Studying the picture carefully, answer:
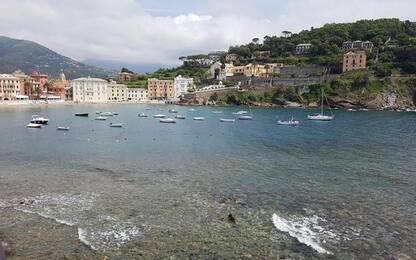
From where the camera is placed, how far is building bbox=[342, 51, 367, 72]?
138663 millimetres

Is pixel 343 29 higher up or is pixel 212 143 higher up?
pixel 343 29

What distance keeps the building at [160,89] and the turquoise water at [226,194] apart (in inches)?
4902

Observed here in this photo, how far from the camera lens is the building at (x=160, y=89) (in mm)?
173625

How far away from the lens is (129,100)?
17000cm

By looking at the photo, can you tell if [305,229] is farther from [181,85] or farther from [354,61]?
[181,85]

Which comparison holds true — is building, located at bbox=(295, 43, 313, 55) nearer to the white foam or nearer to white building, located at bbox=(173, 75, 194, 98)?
white building, located at bbox=(173, 75, 194, 98)

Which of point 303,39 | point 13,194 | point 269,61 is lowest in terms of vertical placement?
point 13,194

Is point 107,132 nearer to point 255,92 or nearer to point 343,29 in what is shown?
point 255,92

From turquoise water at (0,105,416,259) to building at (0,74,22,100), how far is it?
11137 cm

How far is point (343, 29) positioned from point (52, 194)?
7319 inches

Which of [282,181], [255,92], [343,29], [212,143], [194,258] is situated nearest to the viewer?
[194,258]

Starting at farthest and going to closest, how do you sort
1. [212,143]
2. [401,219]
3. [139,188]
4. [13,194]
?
[212,143], [139,188], [13,194], [401,219]

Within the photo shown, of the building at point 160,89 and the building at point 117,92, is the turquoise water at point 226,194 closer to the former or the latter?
the building at point 117,92

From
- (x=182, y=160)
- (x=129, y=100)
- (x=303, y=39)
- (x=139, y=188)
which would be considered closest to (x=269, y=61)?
(x=303, y=39)
